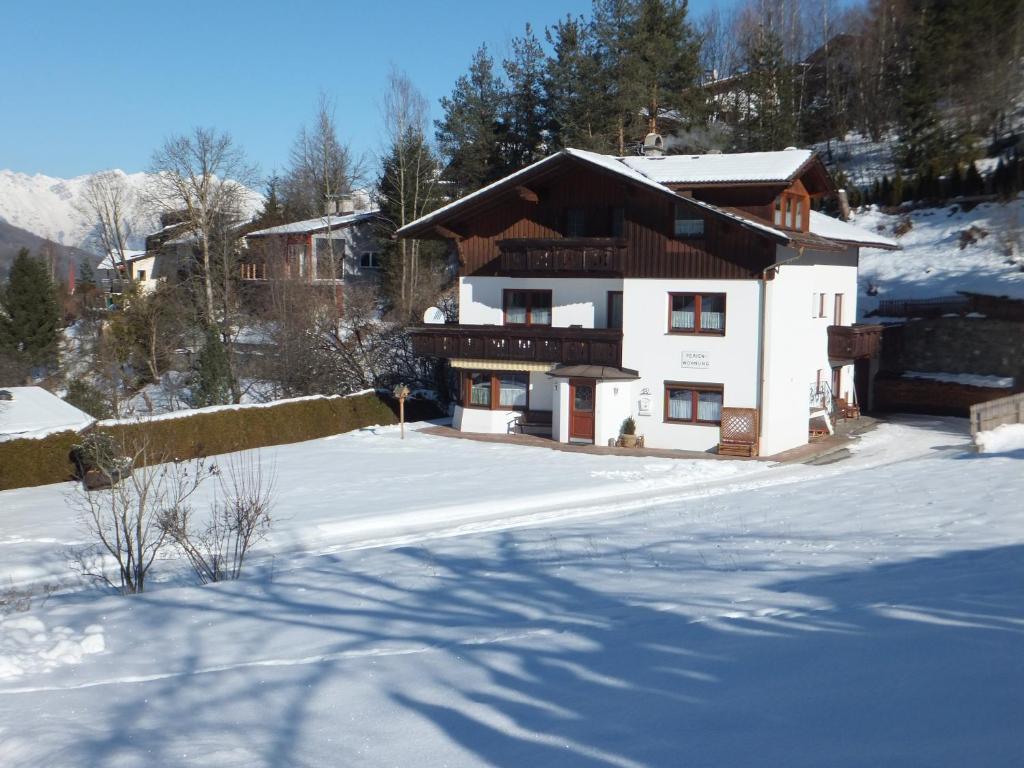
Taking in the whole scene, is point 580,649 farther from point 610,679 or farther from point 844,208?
point 844,208

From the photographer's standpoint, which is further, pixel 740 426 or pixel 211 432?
pixel 211 432

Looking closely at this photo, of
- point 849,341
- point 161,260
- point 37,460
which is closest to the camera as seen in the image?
point 37,460

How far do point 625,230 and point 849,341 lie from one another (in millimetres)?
8168

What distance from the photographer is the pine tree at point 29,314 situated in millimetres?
50156

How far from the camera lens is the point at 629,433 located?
2906cm

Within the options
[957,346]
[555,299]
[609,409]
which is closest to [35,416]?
[555,299]

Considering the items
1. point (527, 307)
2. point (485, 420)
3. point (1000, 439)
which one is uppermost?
point (527, 307)

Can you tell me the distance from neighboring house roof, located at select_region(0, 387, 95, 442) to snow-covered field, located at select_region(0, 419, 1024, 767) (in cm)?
918

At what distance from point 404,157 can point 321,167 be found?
36.3 ft

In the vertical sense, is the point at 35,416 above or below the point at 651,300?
below

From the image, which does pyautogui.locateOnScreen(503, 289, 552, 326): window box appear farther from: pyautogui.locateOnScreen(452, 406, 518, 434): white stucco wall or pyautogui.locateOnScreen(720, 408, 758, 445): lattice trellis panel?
pyautogui.locateOnScreen(720, 408, 758, 445): lattice trellis panel

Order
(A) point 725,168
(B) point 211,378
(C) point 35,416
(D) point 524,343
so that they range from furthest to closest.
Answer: (B) point 211,378 → (A) point 725,168 → (D) point 524,343 → (C) point 35,416

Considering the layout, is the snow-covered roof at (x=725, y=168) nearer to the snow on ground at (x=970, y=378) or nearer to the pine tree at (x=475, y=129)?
the snow on ground at (x=970, y=378)

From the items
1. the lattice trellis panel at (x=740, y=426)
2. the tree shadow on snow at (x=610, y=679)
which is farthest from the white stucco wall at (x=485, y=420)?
the tree shadow on snow at (x=610, y=679)
